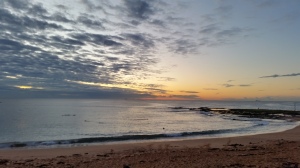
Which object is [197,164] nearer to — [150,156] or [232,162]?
[232,162]

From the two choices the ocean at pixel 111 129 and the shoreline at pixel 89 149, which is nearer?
the shoreline at pixel 89 149

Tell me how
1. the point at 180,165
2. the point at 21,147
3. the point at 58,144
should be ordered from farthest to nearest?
the point at 58,144 → the point at 21,147 → the point at 180,165

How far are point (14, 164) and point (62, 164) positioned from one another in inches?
118

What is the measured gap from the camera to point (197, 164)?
14.2m

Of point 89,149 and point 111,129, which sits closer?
point 89,149

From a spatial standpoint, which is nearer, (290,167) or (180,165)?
(290,167)

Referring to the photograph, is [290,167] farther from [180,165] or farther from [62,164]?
[62,164]

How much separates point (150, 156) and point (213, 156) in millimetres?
4070

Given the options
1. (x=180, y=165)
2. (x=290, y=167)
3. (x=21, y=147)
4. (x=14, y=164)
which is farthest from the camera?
(x=21, y=147)

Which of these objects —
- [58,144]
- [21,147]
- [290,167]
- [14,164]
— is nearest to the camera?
[290,167]

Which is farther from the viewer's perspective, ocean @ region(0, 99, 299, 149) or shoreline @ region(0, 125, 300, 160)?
ocean @ region(0, 99, 299, 149)

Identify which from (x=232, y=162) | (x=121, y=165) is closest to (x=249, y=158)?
A: (x=232, y=162)

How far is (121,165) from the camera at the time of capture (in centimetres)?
1430

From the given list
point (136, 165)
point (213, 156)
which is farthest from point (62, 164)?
point (213, 156)
